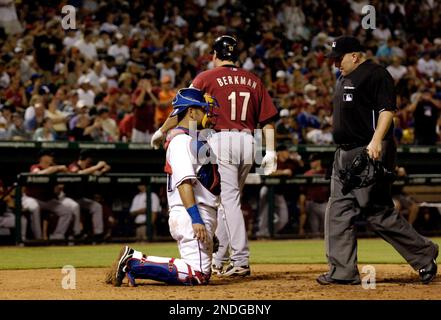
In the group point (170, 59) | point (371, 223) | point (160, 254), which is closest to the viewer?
point (371, 223)

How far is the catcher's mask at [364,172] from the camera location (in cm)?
665

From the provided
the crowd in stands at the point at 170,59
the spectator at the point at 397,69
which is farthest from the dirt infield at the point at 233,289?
the spectator at the point at 397,69

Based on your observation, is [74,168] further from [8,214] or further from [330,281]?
[330,281]

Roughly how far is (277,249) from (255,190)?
2228mm

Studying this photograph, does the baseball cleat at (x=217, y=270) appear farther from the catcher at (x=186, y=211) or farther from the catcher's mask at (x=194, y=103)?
the catcher's mask at (x=194, y=103)

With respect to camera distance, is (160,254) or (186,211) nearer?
(186,211)

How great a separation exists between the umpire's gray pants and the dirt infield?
23 centimetres

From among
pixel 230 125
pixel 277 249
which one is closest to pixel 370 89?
pixel 230 125

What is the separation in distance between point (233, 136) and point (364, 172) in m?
1.49

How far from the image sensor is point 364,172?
21.9 ft

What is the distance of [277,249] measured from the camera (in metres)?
11.8

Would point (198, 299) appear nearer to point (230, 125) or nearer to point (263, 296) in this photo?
point (263, 296)

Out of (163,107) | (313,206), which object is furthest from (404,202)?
(163,107)

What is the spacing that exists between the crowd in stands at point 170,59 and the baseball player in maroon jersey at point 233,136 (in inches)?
233
